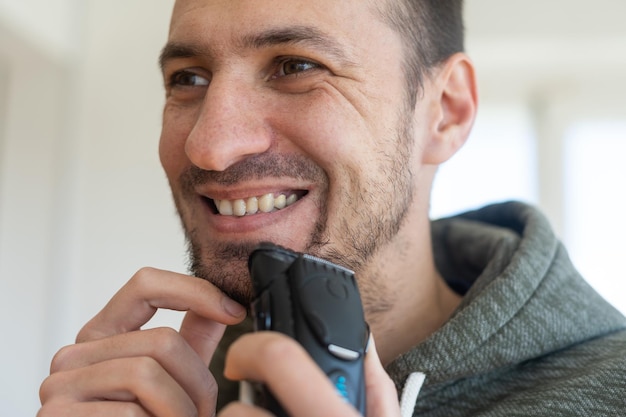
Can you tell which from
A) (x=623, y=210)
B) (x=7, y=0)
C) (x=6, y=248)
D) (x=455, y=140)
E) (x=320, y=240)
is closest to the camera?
(x=320, y=240)

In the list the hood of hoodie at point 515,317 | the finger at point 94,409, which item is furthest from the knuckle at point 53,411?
the hood of hoodie at point 515,317

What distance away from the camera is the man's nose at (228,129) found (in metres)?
0.85

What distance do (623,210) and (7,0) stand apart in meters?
2.34

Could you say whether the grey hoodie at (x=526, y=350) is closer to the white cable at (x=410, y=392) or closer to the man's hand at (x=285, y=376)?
the white cable at (x=410, y=392)

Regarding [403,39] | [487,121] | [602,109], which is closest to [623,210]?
[602,109]

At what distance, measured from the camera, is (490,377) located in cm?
93

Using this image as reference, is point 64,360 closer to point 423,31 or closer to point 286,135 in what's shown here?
point 286,135

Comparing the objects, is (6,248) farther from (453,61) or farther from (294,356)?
(294,356)

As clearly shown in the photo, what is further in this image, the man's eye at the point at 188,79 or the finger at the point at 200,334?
the man's eye at the point at 188,79

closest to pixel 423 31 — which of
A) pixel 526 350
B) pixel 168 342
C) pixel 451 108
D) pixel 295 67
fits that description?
pixel 451 108

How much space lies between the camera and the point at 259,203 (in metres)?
0.90

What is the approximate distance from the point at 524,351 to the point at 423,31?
541 mm

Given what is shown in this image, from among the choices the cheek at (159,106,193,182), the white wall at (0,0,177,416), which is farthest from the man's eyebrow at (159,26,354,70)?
the white wall at (0,0,177,416)

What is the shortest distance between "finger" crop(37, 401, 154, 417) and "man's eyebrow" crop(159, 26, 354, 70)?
0.48 m
